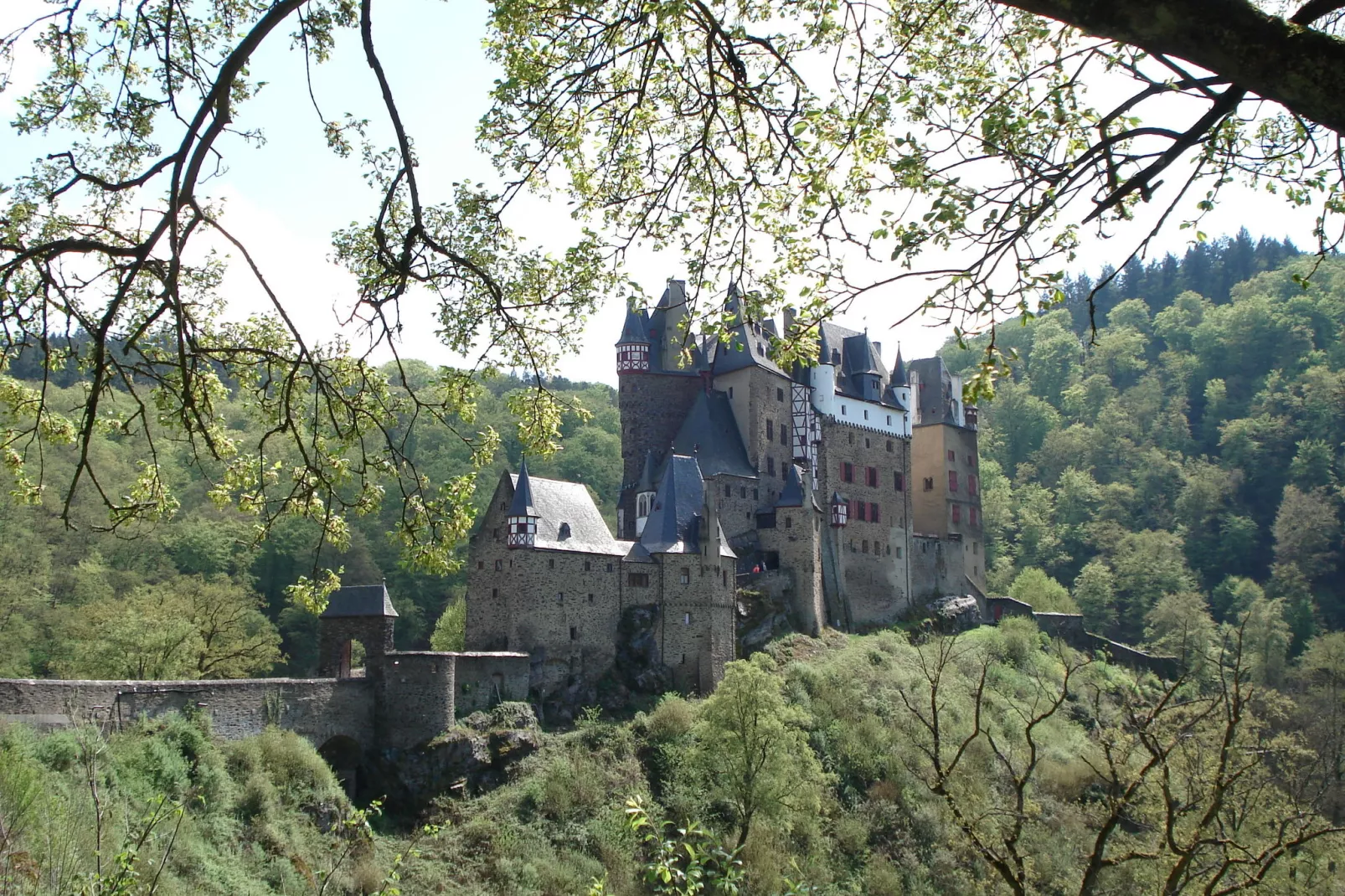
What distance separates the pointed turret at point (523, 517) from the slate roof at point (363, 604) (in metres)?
3.92

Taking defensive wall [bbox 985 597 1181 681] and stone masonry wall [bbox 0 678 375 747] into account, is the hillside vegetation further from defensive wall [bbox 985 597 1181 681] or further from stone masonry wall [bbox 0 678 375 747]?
defensive wall [bbox 985 597 1181 681]

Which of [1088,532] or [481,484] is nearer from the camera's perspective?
[481,484]

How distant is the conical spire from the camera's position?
32.2m

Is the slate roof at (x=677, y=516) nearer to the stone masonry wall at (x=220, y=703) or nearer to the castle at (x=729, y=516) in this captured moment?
the castle at (x=729, y=516)

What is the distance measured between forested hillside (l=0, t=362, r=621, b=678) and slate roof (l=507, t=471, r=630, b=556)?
2738mm

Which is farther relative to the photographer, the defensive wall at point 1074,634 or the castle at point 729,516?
the defensive wall at point 1074,634

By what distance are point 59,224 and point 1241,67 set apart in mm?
5878

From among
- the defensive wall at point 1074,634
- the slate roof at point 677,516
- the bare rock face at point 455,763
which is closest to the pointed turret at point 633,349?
the slate roof at point 677,516

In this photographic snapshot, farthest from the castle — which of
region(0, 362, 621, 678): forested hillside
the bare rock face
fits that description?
region(0, 362, 621, 678): forested hillside

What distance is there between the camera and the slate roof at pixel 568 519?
3262 cm

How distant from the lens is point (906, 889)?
28531 mm

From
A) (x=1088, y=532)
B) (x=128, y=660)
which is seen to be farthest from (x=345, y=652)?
(x=1088, y=532)

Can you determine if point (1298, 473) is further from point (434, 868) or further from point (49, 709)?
point (49, 709)

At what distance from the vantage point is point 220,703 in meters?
25.1
